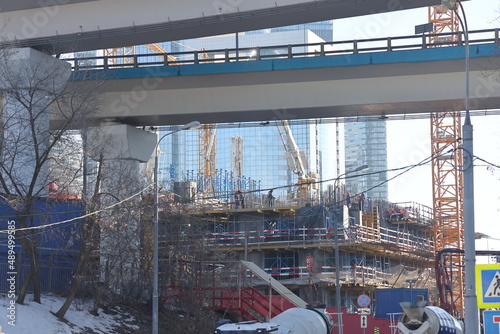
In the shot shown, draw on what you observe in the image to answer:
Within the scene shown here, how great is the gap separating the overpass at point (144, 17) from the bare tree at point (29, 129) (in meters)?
2.01

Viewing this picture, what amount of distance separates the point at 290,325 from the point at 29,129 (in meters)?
13.4

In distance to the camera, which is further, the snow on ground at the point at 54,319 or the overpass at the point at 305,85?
the overpass at the point at 305,85

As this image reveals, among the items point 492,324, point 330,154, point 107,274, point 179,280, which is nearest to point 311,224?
point 179,280

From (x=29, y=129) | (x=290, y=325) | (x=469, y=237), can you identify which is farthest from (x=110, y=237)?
(x=469, y=237)

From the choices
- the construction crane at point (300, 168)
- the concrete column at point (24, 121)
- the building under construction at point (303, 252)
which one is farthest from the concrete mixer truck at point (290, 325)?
the construction crane at point (300, 168)

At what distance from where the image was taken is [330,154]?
653 feet

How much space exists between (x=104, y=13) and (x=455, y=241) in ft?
171

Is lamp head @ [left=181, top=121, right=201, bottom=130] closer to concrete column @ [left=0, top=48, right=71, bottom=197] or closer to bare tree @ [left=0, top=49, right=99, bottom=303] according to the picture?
bare tree @ [left=0, top=49, right=99, bottom=303]

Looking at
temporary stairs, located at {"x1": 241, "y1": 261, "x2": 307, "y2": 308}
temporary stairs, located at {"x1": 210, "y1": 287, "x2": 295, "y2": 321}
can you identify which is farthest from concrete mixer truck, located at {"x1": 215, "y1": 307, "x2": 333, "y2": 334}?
temporary stairs, located at {"x1": 210, "y1": 287, "x2": 295, "y2": 321}

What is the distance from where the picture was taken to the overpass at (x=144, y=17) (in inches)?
1171

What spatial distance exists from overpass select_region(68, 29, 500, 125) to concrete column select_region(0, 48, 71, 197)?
4.39 meters

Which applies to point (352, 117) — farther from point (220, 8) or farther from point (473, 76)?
point (220, 8)

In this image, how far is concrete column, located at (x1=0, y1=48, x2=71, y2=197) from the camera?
2873 cm

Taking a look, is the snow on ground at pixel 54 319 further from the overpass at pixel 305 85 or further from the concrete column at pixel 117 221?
the overpass at pixel 305 85
